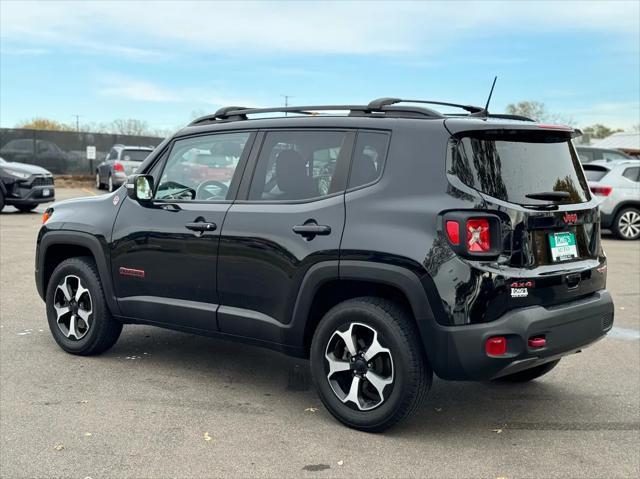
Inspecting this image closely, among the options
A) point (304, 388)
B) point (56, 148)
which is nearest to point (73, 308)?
point (304, 388)

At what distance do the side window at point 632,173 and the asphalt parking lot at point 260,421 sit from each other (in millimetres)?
9786

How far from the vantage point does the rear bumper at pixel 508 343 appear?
12.9 ft

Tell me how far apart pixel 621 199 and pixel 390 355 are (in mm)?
12604

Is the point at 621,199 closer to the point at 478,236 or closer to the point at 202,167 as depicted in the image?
the point at 202,167

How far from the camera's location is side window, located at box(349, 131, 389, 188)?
173 inches

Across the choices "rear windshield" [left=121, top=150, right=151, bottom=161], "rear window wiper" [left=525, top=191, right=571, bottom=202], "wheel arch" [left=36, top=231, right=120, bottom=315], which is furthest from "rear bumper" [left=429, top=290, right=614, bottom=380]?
"rear windshield" [left=121, top=150, right=151, bottom=161]

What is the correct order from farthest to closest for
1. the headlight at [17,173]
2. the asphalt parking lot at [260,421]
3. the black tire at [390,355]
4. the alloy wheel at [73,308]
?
1. the headlight at [17,173]
2. the alloy wheel at [73,308]
3. the black tire at [390,355]
4. the asphalt parking lot at [260,421]

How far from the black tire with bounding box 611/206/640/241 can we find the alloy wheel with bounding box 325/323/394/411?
12.5 m

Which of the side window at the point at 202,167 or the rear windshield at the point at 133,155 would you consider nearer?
the side window at the point at 202,167

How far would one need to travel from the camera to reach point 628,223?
607 inches

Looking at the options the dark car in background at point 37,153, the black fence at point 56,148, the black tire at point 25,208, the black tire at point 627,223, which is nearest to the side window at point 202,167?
the black tire at point 627,223

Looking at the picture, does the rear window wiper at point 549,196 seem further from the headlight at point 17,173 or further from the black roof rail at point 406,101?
the headlight at point 17,173

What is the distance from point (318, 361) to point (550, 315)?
1333mm

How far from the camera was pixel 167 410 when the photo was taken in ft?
15.3
